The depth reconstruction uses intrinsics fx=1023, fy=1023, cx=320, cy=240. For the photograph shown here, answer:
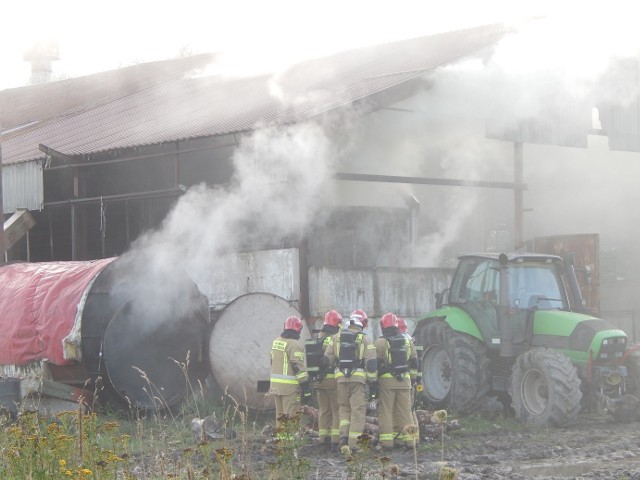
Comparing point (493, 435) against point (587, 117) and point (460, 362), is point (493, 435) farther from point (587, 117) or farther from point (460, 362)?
point (587, 117)

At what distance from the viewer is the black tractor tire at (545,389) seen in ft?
39.8

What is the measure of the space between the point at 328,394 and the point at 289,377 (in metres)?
0.49

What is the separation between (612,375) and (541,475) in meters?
3.42

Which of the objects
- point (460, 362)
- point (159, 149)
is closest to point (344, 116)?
point (159, 149)

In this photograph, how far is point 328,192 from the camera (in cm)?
1794

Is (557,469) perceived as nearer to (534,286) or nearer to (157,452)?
(157,452)

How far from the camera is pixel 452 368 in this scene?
45.1 ft

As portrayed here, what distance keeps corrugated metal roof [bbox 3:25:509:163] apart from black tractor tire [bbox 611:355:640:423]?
6.20 metres

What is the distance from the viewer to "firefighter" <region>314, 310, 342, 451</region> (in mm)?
11766

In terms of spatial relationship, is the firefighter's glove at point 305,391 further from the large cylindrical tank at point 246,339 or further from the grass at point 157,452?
the large cylindrical tank at point 246,339

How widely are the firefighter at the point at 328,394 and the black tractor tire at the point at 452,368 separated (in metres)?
2.38

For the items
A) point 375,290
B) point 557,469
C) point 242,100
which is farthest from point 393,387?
point 242,100

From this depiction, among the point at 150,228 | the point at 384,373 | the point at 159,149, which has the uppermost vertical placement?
the point at 159,149

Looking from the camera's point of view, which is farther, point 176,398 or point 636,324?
point 636,324
